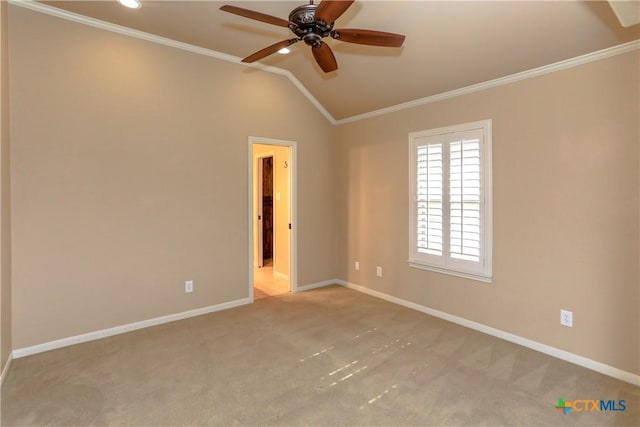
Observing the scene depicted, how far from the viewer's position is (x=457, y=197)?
12.0ft

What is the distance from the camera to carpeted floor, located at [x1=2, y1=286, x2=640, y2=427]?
2184 mm

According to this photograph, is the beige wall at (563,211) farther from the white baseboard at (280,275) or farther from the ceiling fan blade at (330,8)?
the white baseboard at (280,275)

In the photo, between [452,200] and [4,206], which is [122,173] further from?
[452,200]

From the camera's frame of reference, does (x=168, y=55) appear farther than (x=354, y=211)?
No

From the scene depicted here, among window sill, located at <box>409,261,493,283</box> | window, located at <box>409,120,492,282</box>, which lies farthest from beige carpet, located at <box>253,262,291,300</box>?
window, located at <box>409,120,492,282</box>

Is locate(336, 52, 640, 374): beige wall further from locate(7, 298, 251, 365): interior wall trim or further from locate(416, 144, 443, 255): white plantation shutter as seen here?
locate(7, 298, 251, 365): interior wall trim

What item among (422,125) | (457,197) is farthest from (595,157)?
(422,125)

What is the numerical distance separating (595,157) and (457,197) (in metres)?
1.21

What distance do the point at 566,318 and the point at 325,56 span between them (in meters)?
2.98

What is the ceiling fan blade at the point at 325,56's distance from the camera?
2.47 m

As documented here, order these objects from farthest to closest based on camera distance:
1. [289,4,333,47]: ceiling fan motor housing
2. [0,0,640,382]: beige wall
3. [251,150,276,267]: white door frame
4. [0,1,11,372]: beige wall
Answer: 1. [251,150,276,267]: white door frame
2. [0,0,640,382]: beige wall
3. [0,1,11,372]: beige wall
4. [289,4,333,47]: ceiling fan motor housing

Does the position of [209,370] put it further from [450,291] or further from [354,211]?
[354,211]

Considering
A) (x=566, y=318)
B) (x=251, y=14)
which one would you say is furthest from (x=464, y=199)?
(x=251, y=14)

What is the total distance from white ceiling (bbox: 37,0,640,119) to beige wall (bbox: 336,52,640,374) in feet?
0.83
